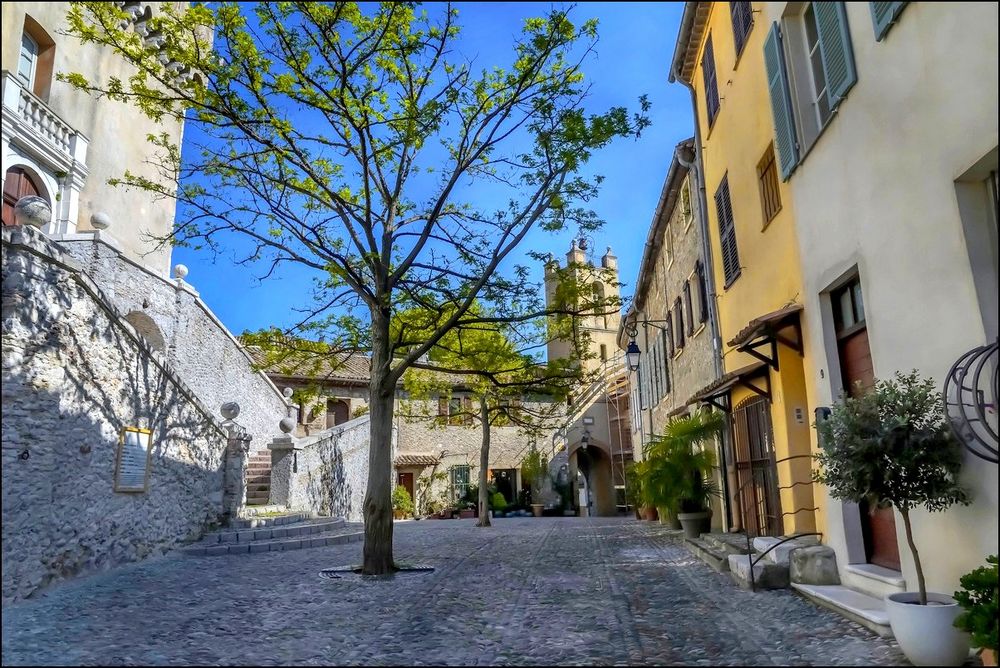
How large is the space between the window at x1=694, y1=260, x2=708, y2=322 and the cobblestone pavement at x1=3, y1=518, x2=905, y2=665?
13.7 feet

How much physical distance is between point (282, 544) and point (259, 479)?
4.42 metres

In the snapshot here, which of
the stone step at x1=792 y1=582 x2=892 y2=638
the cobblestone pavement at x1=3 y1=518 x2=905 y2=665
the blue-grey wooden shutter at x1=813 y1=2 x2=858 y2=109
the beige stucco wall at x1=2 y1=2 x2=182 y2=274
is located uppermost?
the beige stucco wall at x1=2 y1=2 x2=182 y2=274

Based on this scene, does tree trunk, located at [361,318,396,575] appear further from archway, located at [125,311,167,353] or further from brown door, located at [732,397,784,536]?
archway, located at [125,311,167,353]

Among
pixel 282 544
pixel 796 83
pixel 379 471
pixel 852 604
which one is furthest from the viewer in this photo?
pixel 282 544

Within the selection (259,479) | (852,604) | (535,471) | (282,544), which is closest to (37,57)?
(259,479)

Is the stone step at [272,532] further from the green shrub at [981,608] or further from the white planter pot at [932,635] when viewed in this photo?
the green shrub at [981,608]

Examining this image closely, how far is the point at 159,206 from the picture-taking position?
20734mm

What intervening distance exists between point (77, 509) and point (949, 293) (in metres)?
8.99

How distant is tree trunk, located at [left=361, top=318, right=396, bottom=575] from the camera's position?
8.77m

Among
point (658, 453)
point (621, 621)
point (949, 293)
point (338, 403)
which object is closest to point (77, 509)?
point (621, 621)

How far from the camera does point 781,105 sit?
720cm

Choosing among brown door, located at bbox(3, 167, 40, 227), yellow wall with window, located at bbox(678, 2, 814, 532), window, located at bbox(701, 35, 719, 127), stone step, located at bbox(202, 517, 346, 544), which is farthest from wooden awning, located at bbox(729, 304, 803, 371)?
brown door, located at bbox(3, 167, 40, 227)

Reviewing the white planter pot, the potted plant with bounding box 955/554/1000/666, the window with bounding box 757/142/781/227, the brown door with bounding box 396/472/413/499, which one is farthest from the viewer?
the brown door with bounding box 396/472/413/499

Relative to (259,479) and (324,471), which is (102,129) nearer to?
(259,479)
